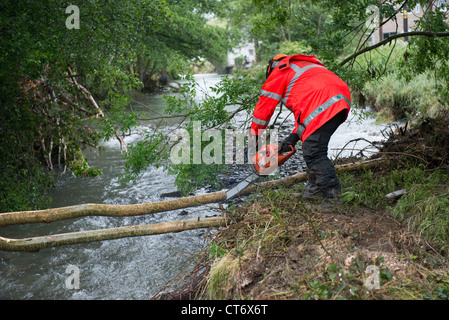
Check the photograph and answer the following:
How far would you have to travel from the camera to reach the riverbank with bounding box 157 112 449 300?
2.62 meters

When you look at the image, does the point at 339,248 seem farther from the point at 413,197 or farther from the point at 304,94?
the point at 304,94

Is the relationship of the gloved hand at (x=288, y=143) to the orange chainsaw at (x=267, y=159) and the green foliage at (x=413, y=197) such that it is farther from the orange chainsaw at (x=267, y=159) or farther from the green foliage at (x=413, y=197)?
the green foliage at (x=413, y=197)

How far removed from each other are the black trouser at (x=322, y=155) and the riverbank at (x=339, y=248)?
24 centimetres

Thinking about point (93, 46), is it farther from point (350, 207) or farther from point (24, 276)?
point (350, 207)

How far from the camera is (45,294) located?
4.44 meters

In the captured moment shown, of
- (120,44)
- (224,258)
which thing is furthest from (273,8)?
(224,258)

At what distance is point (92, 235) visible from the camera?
391 centimetres

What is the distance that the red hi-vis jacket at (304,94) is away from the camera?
13.1 ft

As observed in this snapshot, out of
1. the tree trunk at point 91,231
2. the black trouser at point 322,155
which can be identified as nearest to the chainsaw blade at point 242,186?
the tree trunk at point 91,231

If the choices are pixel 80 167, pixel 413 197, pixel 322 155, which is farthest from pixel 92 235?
pixel 80 167

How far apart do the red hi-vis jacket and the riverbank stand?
0.88 meters

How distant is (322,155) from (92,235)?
261 cm

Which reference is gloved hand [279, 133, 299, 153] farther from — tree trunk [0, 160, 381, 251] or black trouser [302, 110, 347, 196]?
tree trunk [0, 160, 381, 251]

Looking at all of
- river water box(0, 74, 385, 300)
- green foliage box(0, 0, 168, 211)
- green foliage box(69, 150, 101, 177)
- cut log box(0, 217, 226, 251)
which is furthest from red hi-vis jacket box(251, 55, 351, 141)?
green foliage box(69, 150, 101, 177)
